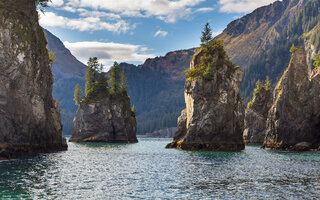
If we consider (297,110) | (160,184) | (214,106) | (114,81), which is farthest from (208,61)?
(114,81)

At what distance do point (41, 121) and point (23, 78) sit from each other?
1011 cm

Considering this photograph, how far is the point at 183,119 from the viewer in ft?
348

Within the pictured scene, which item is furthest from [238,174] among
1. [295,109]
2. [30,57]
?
[295,109]

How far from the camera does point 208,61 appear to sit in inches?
3430

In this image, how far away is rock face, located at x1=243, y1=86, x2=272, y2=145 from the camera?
141m

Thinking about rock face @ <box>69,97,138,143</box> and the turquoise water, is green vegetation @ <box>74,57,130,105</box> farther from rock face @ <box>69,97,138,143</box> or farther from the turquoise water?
the turquoise water

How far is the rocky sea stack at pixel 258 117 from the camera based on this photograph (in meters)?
141

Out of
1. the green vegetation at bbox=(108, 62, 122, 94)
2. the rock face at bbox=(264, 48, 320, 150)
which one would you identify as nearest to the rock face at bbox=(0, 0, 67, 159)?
the rock face at bbox=(264, 48, 320, 150)

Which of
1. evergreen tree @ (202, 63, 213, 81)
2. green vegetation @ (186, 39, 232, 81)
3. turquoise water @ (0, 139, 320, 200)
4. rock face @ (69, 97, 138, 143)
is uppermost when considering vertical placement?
green vegetation @ (186, 39, 232, 81)

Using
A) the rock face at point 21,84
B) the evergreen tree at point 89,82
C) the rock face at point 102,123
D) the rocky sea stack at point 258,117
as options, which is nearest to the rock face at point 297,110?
the rocky sea stack at point 258,117

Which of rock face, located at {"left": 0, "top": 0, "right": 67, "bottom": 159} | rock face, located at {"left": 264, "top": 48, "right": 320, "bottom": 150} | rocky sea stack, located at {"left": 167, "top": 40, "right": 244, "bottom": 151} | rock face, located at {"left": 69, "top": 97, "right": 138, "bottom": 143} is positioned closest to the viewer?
rock face, located at {"left": 0, "top": 0, "right": 67, "bottom": 159}

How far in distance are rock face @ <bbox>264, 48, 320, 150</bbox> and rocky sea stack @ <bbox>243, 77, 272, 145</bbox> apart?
4844 centimetres

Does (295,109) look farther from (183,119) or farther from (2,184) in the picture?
(2,184)

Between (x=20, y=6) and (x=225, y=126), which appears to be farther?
(x=225, y=126)
